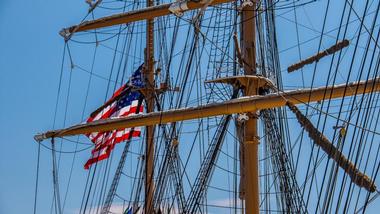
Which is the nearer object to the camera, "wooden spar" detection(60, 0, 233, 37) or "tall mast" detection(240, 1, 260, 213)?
"tall mast" detection(240, 1, 260, 213)

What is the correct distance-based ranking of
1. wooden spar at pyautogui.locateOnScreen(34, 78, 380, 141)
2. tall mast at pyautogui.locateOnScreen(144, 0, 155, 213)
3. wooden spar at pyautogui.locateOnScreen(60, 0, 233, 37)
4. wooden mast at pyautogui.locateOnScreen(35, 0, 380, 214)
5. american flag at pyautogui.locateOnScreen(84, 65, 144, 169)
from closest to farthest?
wooden spar at pyautogui.locateOnScreen(34, 78, 380, 141)
wooden mast at pyautogui.locateOnScreen(35, 0, 380, 214)
wooden spar at pyautogui.locateOnScreen(60, 0, 233, 37)
american flag at pyautogui.locateOnScreen(84, 65, 144, 169)
tall mast at pyautogui.locateOnScreen(144, 0, 155, 213)

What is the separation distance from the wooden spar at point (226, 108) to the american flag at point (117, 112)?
1114mm

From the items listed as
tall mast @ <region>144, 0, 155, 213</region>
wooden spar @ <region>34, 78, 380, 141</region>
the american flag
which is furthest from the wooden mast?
tall mast @ <region>144, 0, 155, 213</region>

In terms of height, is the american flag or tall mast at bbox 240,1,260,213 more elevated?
the american flag

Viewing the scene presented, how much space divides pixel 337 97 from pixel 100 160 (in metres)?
8.90

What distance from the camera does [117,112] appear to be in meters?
21.1

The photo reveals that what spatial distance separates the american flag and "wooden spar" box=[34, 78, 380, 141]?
3.66 feet

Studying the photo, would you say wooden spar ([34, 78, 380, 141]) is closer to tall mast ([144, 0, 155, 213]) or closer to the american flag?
the american flag

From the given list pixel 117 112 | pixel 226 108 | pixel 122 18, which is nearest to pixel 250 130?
pixel 226 108

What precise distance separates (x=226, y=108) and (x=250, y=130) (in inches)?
33.5

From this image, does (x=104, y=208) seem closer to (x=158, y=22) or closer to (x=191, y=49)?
(x=158, y=22)

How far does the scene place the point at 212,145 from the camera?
1625 centimetres

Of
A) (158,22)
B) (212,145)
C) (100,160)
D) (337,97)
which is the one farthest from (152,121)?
(158,22)

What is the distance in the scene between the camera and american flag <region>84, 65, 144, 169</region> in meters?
20.1
